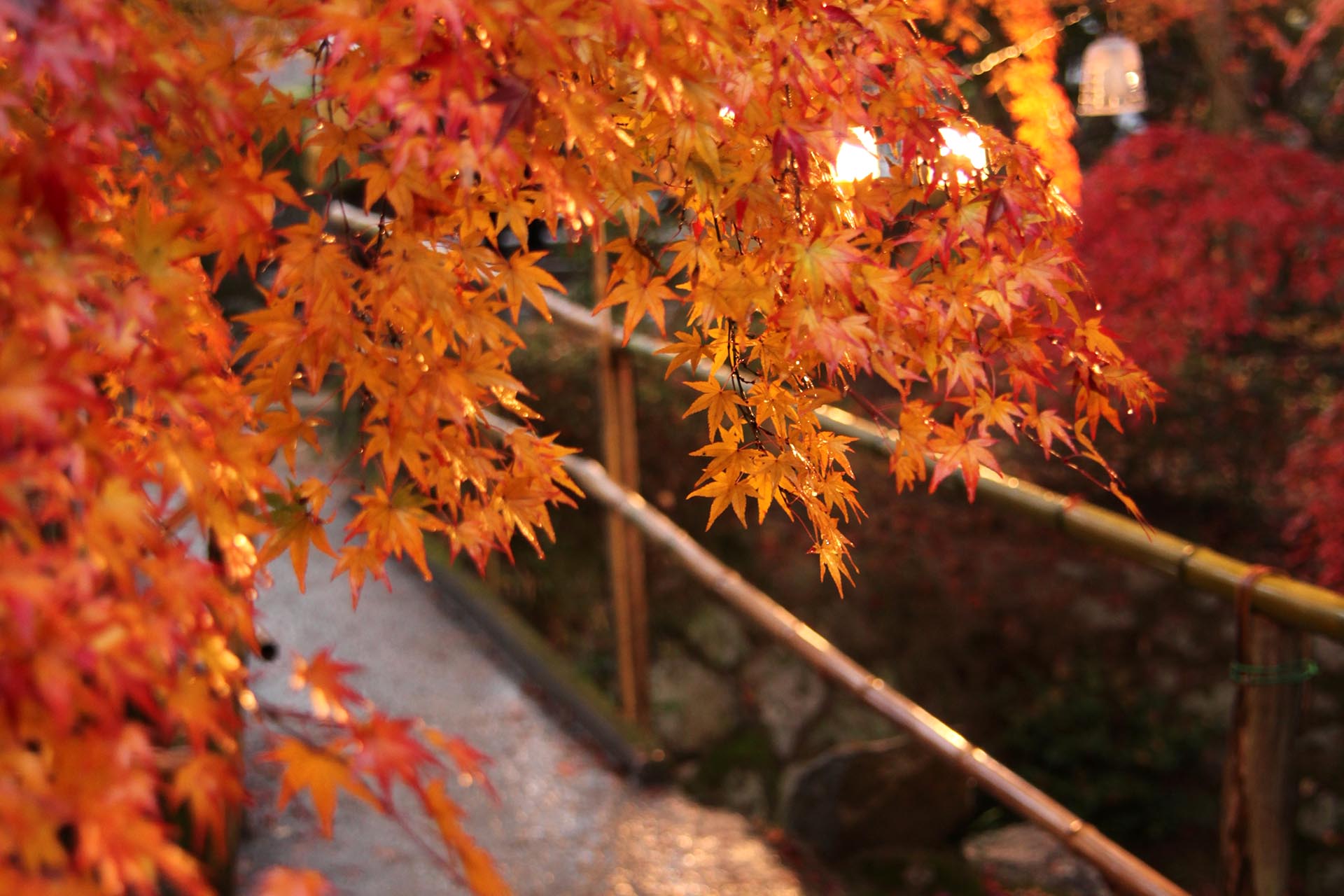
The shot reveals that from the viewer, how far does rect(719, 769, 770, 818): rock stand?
14.5ft

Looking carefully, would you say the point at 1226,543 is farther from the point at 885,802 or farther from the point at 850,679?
the point at 850,679

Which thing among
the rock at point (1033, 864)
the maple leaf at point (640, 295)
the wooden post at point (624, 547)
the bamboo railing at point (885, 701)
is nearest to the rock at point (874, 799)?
the rock at point (1033, 864)

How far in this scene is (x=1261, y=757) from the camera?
6.12 feet

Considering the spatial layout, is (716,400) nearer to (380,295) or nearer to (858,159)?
(380,295)

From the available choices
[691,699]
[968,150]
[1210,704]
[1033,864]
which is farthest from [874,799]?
[1210,704]

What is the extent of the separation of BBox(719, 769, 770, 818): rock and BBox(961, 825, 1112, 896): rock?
79cm

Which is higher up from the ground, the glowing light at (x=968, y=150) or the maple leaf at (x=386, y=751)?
the glowing light at (x=968, y=150)

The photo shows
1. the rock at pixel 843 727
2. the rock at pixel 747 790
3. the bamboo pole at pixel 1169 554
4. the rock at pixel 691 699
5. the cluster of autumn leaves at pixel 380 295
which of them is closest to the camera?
the cluster of autumn leaves at pixel 380 295

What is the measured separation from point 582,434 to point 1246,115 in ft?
16.7

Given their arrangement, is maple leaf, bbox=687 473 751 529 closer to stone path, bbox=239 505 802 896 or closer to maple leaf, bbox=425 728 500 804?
maple leaf, bbox=425 728 500 804

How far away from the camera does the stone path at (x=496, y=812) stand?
2.64 meters

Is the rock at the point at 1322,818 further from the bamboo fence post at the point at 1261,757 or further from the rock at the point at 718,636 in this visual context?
the bamboo fence post at the point at 1261,757

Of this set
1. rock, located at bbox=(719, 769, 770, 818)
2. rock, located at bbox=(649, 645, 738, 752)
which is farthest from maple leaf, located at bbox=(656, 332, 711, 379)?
rock, located at bbox=(649, 645, 738, 752)

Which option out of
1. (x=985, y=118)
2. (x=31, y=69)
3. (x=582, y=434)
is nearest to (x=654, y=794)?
(x=582, y=434)
